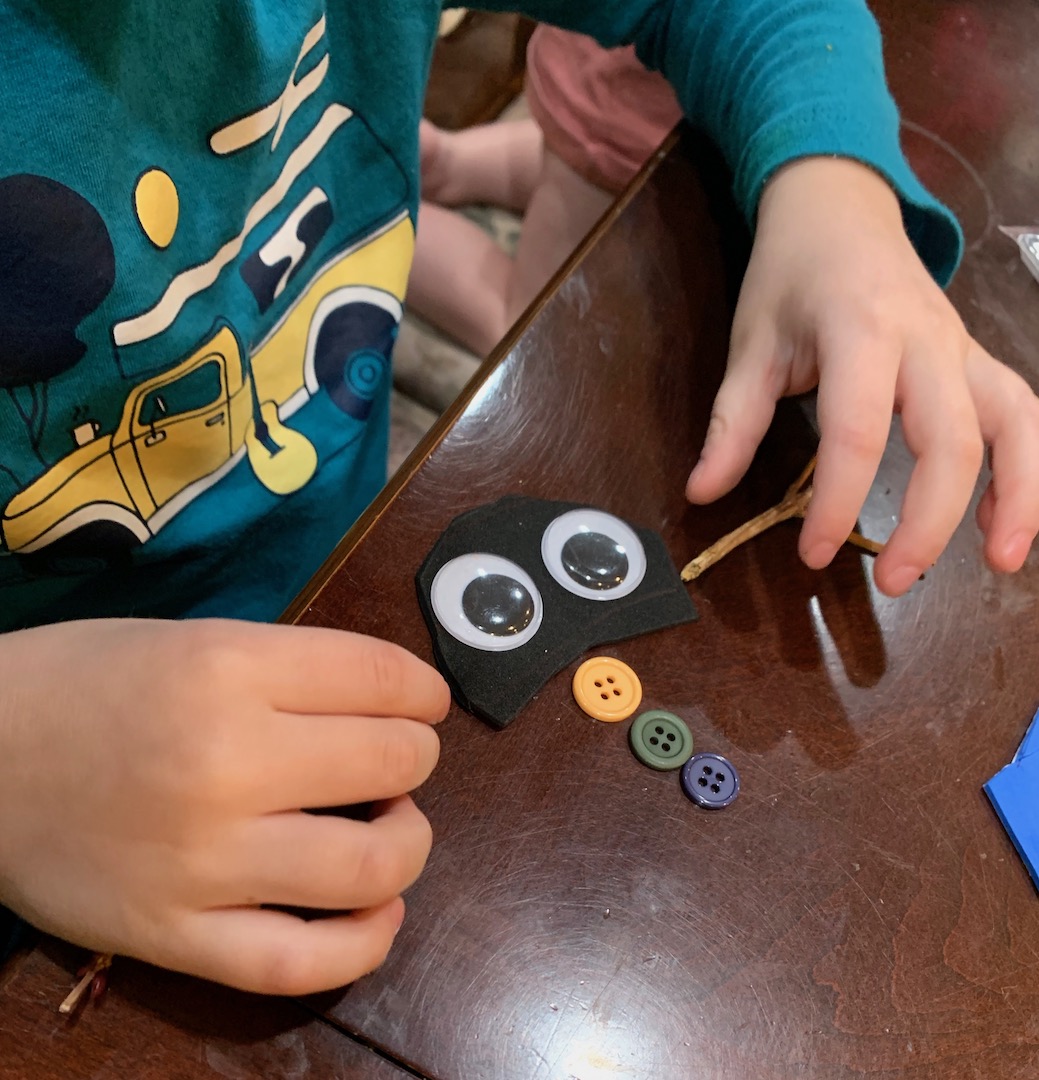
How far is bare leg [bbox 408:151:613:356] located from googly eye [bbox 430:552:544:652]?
21.1 inches

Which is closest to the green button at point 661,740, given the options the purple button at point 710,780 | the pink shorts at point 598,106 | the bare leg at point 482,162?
the purple button at point 710,780

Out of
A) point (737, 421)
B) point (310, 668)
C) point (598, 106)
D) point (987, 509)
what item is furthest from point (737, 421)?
point (598, 106)

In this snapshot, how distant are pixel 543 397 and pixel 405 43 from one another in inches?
8.3

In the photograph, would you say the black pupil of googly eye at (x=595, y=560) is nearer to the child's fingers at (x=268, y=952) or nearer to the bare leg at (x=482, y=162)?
the child's fingers at (x=268, y=952)

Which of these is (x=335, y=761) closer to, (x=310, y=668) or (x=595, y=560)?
(x=310, y=668)

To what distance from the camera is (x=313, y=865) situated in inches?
10.0

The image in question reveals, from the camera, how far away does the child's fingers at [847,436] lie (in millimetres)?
362

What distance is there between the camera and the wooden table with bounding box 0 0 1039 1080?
26 centimetres

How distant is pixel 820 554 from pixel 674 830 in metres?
0.13

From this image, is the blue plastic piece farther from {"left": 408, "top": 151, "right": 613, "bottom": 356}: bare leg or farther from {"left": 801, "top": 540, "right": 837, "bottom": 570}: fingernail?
{"left": 408, "top": 151, "right": 613, "bottom": 356}: bare leg

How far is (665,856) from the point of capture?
0.30 m

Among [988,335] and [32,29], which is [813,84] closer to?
[988,335]

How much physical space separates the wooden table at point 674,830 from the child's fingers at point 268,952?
0.02 m

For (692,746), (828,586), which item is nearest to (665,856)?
(692,746)
